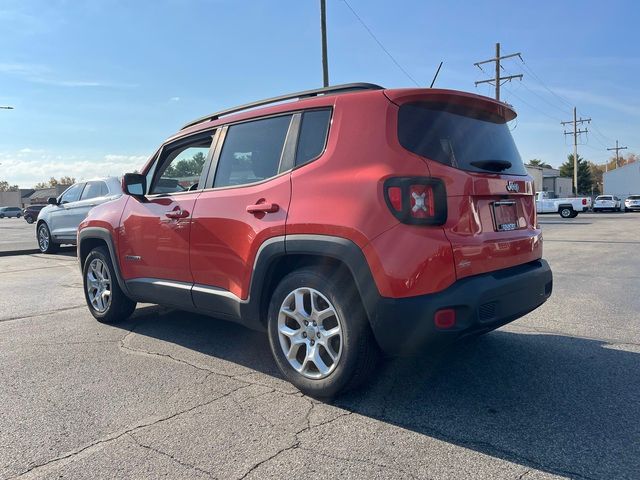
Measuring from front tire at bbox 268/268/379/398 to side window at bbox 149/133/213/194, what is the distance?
5.10 feet

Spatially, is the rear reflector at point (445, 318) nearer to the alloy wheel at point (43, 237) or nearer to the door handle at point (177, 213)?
the door handle at point (177, 213)

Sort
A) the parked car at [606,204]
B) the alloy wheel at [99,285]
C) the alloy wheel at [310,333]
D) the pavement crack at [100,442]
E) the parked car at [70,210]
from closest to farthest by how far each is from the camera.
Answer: the pavement crack at [100,442] < the alloy wheel at [310,333] < the alloy wheel at [99,285] < the parked car at [70,210] < the parked car at [606,204]

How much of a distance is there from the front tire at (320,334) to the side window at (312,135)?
2.56ft

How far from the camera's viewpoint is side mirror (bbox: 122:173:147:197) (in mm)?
4797

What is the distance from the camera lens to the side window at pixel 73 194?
11875mm

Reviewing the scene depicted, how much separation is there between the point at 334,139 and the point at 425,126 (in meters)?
0.58

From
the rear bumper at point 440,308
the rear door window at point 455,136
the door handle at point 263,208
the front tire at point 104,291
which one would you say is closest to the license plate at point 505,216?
the rear door window at point 455,136

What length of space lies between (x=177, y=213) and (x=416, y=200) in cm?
224

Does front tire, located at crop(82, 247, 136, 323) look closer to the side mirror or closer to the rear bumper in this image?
the side mirror

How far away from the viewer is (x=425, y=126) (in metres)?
3.17

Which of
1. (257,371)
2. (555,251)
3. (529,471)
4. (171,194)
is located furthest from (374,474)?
(555,251)

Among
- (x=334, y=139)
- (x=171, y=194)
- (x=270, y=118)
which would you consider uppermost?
(x=270, y=118)

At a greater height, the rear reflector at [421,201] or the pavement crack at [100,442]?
the rear reflector at [421,201]

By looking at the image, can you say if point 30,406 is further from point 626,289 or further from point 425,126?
point 626,289
